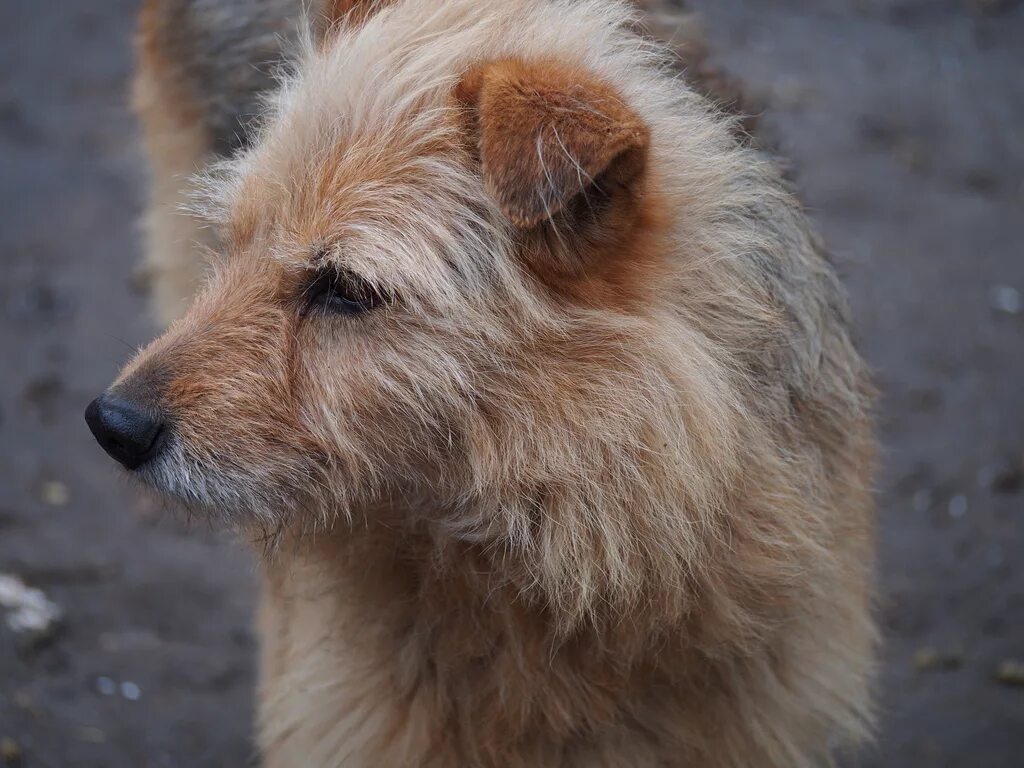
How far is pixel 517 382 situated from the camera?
2361 millimetres

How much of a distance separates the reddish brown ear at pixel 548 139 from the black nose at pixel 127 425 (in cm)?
82

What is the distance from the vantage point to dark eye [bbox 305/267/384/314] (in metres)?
2.32

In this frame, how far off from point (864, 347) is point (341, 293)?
2.89 m

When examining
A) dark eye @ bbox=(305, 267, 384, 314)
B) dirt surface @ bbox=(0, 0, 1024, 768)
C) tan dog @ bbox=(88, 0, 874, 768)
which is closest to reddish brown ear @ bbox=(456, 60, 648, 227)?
tan dog @ bbox=(88, 0, 874, 768)

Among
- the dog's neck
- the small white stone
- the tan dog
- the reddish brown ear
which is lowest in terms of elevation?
the small white stone

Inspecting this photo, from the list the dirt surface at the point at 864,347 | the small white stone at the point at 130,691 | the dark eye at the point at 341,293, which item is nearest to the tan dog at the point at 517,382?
the dark eye at the point at 341,293

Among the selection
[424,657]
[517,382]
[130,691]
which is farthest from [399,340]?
[130,691]

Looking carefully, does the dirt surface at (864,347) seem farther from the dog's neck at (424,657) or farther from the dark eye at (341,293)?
the dark eye at (341,293)

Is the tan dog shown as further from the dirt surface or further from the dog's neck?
the dirt surface

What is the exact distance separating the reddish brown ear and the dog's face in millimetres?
66

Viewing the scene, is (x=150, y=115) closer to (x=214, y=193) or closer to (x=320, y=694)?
(x=214, y=193)

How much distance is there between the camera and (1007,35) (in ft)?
25.6

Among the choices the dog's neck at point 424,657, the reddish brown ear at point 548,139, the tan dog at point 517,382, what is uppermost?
the reddish brown ear at point 548,139

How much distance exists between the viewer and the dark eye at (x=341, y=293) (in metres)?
2.32
